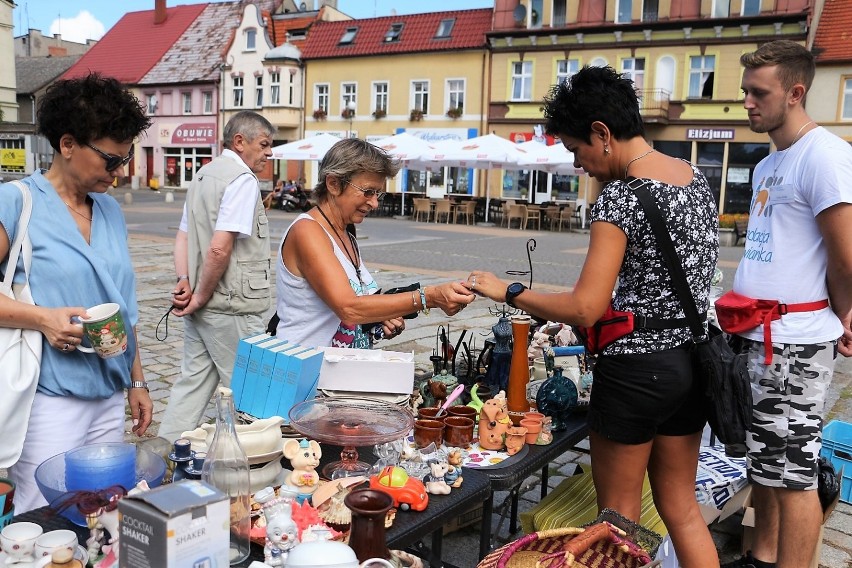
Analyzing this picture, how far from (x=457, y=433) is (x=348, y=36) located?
31.8m

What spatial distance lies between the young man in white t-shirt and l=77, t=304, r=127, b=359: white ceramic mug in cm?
216

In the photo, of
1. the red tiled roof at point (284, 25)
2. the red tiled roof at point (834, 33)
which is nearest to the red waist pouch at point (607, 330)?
the red tiled roof at point (834, 33)

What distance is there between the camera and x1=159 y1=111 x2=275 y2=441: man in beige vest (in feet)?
11.8

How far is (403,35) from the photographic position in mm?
30297

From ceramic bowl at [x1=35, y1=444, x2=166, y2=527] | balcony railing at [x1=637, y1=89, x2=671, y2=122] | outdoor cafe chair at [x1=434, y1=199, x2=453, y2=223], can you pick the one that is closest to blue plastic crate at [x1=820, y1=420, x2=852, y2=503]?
ceramic bowl at [x1=35, y1=444, x2=166, y2=527]

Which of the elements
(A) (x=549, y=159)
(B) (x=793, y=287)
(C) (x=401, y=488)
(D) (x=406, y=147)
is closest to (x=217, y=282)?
(C) (x=401, y=488)

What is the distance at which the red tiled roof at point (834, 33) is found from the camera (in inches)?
901

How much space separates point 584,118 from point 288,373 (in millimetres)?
1243

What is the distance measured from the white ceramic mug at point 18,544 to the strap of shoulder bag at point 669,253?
1.77m

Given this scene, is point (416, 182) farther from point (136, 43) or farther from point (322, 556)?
point (322, 556)

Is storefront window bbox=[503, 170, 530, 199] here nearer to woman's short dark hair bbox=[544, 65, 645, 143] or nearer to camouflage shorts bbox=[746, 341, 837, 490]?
camouflage shorts bbox=[746, 341, 837, 490]

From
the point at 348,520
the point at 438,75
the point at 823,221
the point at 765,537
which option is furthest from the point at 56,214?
the point at 438,75

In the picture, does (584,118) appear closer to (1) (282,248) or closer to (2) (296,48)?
(1) (282,248)

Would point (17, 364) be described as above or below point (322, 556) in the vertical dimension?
above
